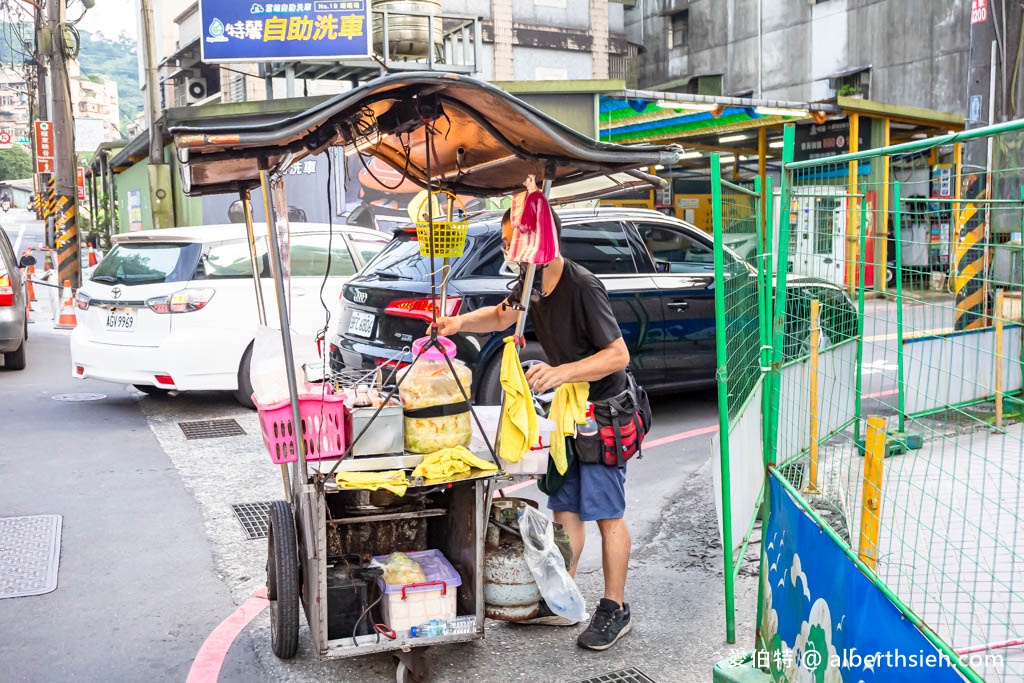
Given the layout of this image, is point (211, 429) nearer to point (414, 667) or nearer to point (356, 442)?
point (356, 442)

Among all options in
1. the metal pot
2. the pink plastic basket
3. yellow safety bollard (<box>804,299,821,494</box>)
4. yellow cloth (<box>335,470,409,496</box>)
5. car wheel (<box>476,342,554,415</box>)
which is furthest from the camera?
the metal pot

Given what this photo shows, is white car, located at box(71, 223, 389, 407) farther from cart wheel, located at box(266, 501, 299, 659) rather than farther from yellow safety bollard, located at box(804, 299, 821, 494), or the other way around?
cart wheel, located at box(266, 501, 299, 659)

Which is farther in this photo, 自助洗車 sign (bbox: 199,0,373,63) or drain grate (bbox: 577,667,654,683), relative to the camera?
自助洗車 sign (bbox: 199,0,373,63)

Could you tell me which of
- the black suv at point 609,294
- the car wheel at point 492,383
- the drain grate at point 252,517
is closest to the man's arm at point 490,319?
the drain grate at point 252,517

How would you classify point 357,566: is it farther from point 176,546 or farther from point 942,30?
point 942,30

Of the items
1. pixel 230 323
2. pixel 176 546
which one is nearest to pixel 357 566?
pixel 176 546

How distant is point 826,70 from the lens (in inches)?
1043

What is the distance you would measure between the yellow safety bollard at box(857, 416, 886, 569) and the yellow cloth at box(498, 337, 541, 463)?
128 cm

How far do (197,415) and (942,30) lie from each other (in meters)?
21.3

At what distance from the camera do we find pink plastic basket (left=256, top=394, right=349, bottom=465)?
12.2ft

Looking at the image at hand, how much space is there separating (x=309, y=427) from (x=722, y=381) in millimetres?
1699

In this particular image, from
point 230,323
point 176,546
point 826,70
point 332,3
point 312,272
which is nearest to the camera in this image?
point 176,546

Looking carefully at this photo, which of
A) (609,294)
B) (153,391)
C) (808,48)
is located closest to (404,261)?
(609,294)

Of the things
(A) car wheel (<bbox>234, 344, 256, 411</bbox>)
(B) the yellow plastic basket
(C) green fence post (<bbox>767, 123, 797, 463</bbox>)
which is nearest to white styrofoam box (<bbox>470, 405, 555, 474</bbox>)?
(B) the yellow plastic basket
